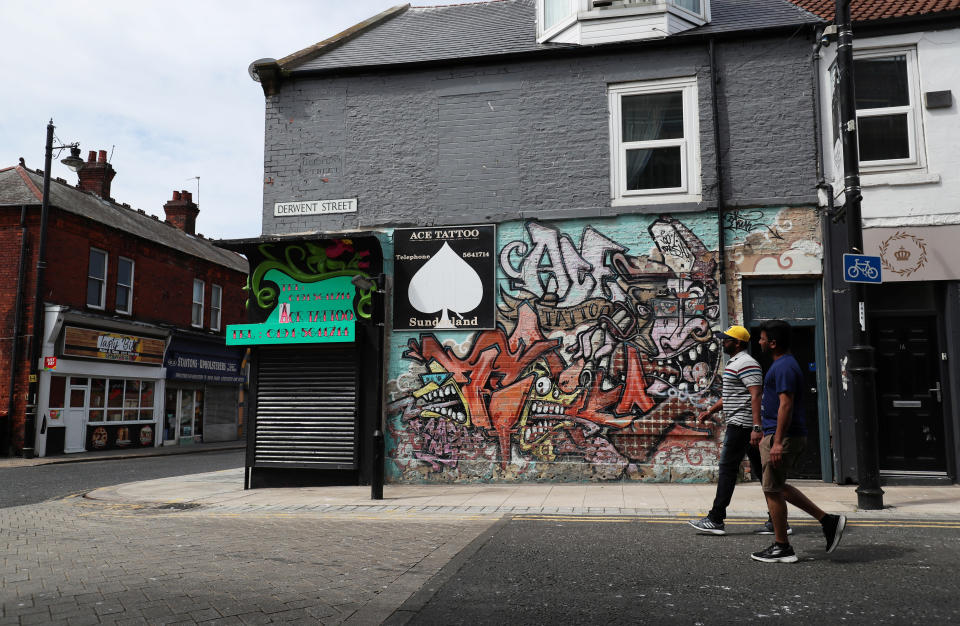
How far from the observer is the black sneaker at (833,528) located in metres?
5.45

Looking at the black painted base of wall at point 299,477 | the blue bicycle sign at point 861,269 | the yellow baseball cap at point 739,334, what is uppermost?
the blue bicycle sign at point 861,269

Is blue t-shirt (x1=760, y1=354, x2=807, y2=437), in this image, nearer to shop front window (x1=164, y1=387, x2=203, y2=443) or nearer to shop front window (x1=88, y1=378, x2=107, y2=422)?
shop front window (x1=88, y1=378, x2=107, y2=422)

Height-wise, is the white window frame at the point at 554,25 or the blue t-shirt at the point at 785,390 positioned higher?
the white window frame at the point at 554,25

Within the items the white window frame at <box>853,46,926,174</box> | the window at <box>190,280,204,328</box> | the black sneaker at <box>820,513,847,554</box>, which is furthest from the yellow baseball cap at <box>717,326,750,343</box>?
the window at <box>190,280,204,328</box>

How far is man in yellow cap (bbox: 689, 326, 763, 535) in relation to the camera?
6.30m

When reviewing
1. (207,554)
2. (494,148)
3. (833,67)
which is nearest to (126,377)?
(494,148)

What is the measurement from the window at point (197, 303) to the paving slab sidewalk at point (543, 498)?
53.6ft

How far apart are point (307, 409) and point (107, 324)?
13734 mm

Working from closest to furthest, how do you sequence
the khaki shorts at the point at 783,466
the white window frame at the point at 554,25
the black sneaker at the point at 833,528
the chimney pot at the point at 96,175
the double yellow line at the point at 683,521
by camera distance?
the black sneaker at the point at 833,528, the khaki shorts at the point at 783,466, the double yellow line at the point at 683,521, the white window frame at the point at 554,25, the chimney pot at the point at 96,175

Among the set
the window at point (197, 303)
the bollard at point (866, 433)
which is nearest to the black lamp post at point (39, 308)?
the window at point (197, 303)

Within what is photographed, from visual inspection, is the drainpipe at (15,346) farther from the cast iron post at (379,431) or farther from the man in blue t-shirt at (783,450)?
the man in blue t-shirt at (783,450)

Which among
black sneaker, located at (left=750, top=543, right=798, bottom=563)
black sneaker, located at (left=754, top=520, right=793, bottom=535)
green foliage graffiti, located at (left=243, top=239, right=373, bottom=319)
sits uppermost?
green foliage graffiti, located at (left=243, top=239, right=373, bottom=319)

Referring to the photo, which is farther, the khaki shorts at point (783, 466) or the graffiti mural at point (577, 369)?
the graffiti mural at point (577, 369)

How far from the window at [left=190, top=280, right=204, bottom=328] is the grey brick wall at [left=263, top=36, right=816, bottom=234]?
16.4 meters
